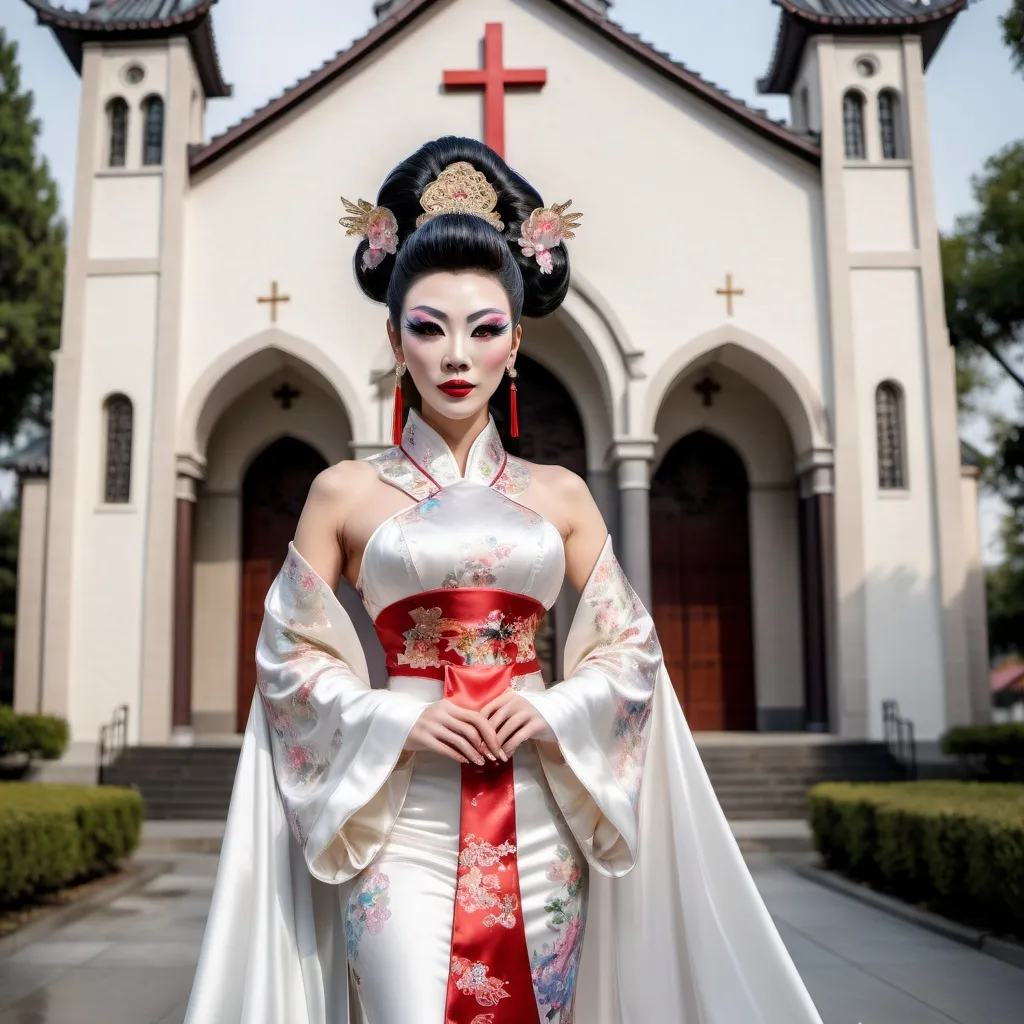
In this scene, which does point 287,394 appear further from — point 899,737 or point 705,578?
point 899,737

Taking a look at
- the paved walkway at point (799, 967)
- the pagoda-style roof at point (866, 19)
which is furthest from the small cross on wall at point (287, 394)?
the paved walkway at point (799, 967)

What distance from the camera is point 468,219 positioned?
2.74m

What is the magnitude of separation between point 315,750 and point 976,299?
22.6m

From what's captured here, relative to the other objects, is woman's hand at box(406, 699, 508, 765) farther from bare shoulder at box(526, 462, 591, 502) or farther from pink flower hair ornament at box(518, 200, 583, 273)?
pink flower hair ornament at box(518, 200, 583, 273)

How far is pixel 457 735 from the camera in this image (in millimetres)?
2283

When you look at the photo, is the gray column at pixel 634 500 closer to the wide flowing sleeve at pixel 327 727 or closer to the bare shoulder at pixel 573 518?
the bare shoulder at pixel 573 518

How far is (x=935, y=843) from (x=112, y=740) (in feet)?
32.8

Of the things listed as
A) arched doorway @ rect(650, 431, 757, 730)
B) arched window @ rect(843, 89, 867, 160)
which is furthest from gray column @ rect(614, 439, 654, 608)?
arched window @ rect(843, 89, 867, 160)

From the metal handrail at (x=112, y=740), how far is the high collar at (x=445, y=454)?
11.1 metres

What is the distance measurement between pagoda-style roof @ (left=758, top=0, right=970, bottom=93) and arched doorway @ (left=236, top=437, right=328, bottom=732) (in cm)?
885

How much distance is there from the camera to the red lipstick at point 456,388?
2703mm

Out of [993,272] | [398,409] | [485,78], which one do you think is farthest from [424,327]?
[993,272]

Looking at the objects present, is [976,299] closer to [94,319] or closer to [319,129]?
[319,129]

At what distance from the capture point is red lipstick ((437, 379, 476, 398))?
2703mm
